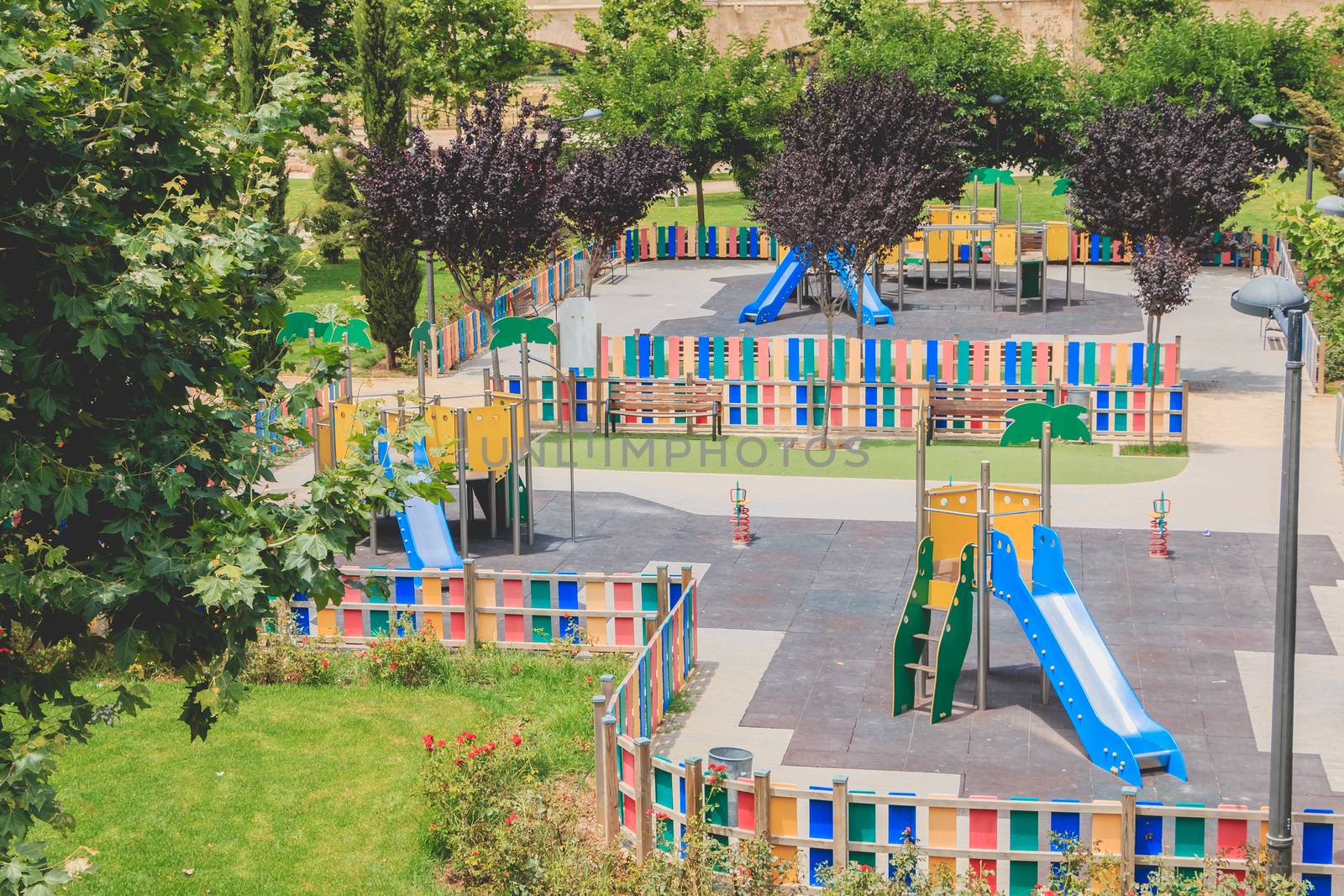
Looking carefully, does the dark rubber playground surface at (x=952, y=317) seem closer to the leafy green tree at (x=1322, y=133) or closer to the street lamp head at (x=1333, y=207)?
the leafy green tree at (x=1322, y=133)

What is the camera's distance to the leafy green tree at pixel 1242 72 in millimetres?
42562

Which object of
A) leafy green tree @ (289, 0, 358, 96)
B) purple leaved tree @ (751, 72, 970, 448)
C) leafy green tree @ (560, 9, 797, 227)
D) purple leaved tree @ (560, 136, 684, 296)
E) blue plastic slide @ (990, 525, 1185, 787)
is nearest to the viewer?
blue plastic slide @ (990, 525, 1185, 787)

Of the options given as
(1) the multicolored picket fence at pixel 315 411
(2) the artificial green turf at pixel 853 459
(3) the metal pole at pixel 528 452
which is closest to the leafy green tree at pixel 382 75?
(1) the multicolored picket fence at pixel 315 411

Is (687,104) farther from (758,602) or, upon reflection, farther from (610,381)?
(758,602)

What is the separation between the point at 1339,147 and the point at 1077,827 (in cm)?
3276

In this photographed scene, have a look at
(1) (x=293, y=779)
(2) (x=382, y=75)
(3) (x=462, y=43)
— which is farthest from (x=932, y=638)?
(3) (x=462, y=43)

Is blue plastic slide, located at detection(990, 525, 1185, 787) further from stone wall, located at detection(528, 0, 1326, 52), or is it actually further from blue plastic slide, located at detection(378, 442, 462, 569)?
stone wall, located at detection(528, 0, 1326, 52)

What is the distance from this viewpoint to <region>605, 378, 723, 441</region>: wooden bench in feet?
84.6

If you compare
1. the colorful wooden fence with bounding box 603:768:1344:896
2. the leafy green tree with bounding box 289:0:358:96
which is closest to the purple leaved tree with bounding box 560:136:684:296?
the leafy green tree with bounding box 289:0:358:96

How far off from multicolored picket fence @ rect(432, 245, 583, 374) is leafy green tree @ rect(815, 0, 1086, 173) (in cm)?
1190

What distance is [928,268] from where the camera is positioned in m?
38.0

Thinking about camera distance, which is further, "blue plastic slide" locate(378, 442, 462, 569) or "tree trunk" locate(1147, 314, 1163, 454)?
"tree trunk" locate(1147, 314, 1163, 454)

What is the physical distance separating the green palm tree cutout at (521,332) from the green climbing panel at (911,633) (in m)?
8.34

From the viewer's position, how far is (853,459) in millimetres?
24219
